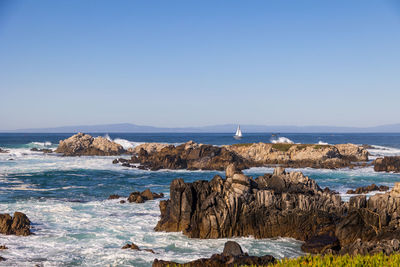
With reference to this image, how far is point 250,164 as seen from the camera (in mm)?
64750

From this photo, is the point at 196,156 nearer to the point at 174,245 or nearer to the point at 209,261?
the point at 174,245

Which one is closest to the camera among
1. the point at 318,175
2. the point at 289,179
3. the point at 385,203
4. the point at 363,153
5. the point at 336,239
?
the point at 336,239

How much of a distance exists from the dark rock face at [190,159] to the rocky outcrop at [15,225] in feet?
118

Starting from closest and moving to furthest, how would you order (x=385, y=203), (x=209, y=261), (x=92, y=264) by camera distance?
1. (x=209, y=261)
2. (x=92, y=264)
3. (x=385, y=203)

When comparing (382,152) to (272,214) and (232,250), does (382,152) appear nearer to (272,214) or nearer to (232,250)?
(272,214)

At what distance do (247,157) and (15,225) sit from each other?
5095cm

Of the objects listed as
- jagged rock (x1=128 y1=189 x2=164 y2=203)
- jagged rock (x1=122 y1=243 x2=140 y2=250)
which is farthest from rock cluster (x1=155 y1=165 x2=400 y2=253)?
jagged rock (x1=128 y1=189 x2=164 y2=203)

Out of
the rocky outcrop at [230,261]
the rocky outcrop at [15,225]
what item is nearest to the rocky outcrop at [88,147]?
the rocky outcrop at [15,225]

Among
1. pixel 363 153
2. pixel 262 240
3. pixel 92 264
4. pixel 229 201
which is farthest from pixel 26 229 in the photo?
pixel 363 153

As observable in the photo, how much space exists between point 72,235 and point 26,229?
2.45m

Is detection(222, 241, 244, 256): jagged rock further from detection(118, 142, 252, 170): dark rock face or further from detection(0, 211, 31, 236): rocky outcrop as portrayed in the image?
detection(118, 142, 252, 170): dark rock face

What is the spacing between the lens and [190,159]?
6481cm

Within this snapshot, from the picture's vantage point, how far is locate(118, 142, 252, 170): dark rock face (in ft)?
199

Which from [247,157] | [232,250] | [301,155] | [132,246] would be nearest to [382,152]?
[301,155]
